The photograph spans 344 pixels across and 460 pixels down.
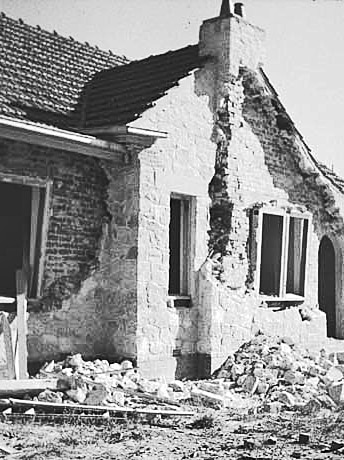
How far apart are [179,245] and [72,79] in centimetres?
365

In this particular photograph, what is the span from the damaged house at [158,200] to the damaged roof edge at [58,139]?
0.02m

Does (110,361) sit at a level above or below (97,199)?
below

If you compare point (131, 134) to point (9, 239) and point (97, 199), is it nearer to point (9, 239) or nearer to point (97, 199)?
point (97, 199)

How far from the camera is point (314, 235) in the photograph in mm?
15930

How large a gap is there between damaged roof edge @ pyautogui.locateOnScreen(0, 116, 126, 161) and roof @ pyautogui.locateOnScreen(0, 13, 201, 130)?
446mm

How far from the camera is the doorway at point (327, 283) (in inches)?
668

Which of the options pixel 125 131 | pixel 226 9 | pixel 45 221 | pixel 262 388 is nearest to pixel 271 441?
pixel 262 388

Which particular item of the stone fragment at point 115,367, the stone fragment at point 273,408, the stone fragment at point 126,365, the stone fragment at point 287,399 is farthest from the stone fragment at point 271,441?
the stone fragment at point 126,365

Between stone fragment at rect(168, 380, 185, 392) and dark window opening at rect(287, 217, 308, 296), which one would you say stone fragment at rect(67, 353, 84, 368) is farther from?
dark window opening at rect(287, 217, 308, 296)

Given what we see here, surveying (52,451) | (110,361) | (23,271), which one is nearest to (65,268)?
(23,271)

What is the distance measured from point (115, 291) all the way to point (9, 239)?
1.79m

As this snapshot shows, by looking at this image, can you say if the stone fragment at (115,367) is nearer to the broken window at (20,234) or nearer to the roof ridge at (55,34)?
the broken window at (20,234)

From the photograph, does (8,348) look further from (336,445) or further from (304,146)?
(304,146)

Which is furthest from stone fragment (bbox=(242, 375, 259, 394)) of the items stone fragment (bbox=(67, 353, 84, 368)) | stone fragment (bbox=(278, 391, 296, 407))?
stone fragment (bbox=(67, 353, 84, 368))
